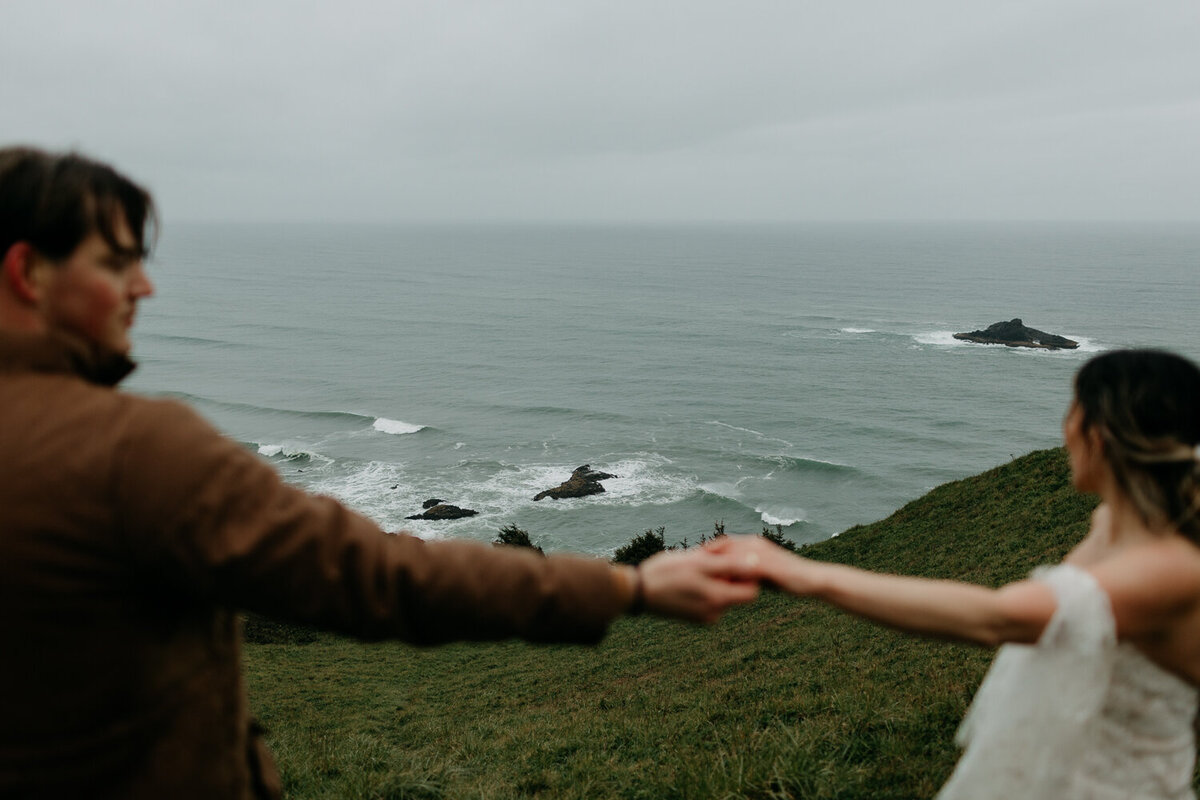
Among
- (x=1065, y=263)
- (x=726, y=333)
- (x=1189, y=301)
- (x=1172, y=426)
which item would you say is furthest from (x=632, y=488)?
Result: (x=1065, y=263)

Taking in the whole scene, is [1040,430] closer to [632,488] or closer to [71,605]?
[632,488]

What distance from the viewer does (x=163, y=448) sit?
150 centimetres

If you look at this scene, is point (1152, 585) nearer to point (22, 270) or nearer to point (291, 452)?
point (22, 270)

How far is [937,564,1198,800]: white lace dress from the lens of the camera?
2.25 meters

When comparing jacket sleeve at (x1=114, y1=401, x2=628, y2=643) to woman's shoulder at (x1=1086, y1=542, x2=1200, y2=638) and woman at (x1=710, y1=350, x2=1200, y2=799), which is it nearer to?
woman at (x1=710, y1=350, x2=1200, y2=799)

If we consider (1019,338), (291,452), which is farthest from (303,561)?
(1019,338)

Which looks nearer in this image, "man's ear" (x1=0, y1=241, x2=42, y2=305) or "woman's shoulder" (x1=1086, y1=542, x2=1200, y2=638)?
"man's ear" (x1=0, y1=241, x2=42, y2=305)

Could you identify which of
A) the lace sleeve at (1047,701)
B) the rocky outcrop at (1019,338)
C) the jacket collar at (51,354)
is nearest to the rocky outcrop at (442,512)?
the lace sleeve at (1047,701)

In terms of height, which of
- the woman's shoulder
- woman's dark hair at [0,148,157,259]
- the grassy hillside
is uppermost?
woman's dark hair at [0,148,157,259]

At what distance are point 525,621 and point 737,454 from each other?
1919 inches

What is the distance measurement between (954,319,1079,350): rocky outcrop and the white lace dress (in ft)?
274

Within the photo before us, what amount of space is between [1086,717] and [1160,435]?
0.87 meters

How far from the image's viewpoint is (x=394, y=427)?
2170 inches

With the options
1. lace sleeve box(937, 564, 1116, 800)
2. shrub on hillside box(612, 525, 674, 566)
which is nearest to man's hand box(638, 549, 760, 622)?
lace sleeve box(937, 564, 1116, 800)
